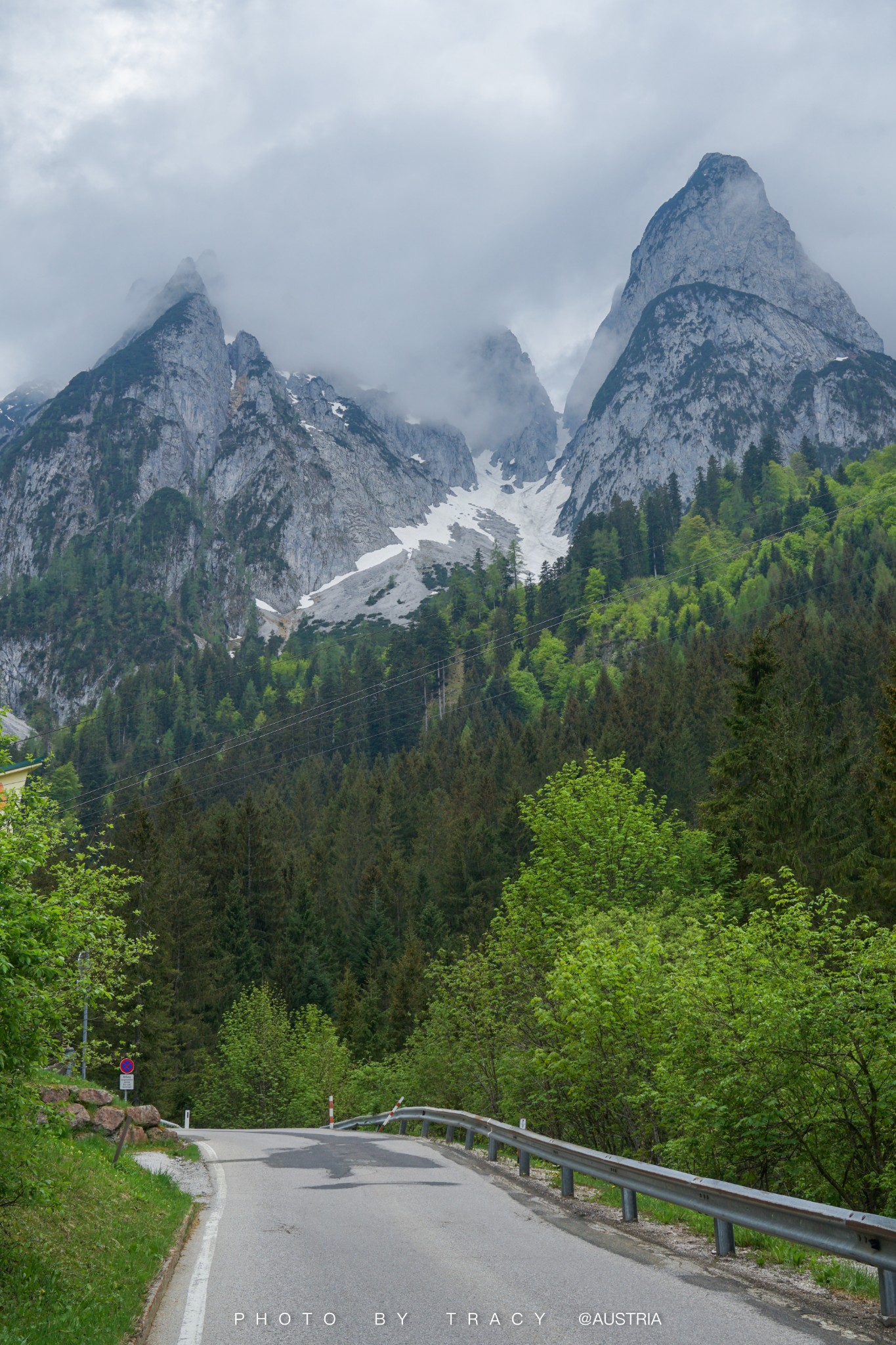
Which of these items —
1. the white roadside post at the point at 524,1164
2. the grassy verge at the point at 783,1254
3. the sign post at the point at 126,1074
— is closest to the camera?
the grassy verge at the point at 783,1254

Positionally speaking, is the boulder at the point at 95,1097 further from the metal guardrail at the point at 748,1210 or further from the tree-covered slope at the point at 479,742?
the tree-covered slope at the point at 479,742

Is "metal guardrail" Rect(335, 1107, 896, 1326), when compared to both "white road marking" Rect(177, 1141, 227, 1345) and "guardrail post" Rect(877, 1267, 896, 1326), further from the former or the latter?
"white road marking" Rect(177, 1141, 227, 1345)

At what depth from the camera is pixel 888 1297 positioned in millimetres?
6680

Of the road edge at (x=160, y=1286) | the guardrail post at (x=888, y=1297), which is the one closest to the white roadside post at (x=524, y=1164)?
the road edge at (x=160, y=1286)

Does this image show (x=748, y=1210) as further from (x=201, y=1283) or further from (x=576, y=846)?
(x=576, y=846)

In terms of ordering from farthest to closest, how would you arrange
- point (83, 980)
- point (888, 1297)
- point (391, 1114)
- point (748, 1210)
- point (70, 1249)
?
point (391, 1114)
point (83, 980)
point (70, 1249)
point (748, 1210)
point (888, 1297)

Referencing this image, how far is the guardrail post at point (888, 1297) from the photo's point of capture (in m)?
6.63

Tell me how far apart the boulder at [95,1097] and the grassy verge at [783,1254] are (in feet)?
41.0

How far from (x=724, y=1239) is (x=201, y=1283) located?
194 inches

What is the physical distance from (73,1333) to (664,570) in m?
158

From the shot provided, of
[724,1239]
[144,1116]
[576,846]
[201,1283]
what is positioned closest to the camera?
[201,1283]

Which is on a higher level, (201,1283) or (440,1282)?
(440,1282)

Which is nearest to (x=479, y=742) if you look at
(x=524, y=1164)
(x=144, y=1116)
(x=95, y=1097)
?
(x=144, y=1116)

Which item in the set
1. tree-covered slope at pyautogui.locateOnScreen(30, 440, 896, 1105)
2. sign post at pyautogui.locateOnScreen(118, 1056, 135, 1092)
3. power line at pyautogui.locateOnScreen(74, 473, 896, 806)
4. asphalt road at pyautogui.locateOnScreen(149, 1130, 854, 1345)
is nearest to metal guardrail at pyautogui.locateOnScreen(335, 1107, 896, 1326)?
asphalt road at pyautogui.locateOnScreen(149, 1130, 854, 1345)
